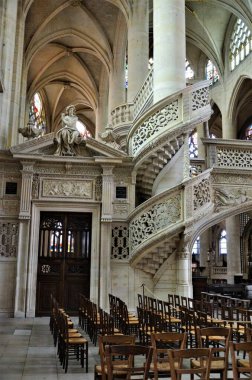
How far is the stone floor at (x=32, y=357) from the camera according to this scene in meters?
5.81

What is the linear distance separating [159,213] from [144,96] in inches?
189

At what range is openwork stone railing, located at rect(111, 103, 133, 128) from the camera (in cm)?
1616

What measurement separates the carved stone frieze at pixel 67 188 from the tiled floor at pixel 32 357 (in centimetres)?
387

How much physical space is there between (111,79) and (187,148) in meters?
12.2

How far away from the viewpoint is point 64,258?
1284cm

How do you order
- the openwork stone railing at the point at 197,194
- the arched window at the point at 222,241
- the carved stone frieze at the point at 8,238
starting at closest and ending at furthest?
the openwork stone railing at the point at 197,194
the carved stone frieze at the point at 8,238
the arched window at the point at 222,241

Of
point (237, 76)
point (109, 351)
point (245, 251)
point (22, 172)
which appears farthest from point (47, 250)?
point (245, 251)

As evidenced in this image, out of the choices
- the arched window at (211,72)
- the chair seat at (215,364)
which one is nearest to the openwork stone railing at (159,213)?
the chair seat at (215,364)

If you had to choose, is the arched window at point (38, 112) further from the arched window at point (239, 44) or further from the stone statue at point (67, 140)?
the stone statue at point (67, 140)

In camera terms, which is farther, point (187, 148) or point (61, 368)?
point (187, 148)

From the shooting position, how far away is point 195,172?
13.2m

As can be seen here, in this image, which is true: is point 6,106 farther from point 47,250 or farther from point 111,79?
point 111,79

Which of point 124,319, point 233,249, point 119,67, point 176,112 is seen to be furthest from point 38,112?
point 124,319

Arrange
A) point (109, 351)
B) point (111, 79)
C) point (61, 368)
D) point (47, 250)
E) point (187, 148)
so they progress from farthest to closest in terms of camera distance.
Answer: point (111, 79), point (47, 250), point (187, 148), point (61, 368), point (109, 351)
